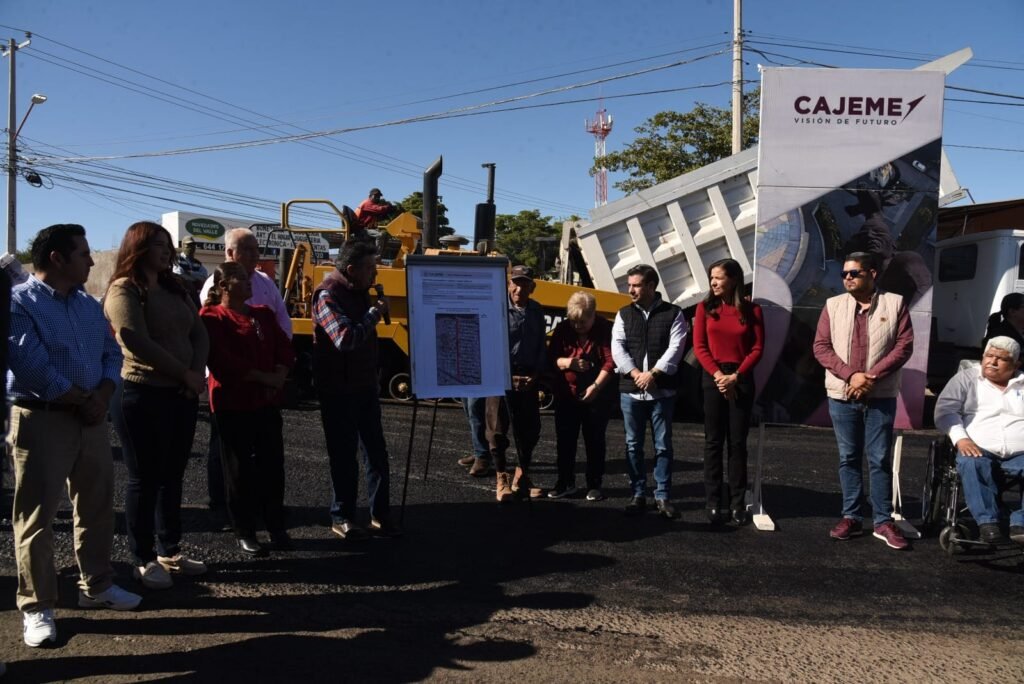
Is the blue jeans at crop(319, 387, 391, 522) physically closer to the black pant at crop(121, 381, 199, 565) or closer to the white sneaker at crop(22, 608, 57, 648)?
the black pant at crop(121, 381, 199, 565)

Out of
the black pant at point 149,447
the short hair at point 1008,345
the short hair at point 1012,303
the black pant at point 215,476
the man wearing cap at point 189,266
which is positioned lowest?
the black pant at point 215,476

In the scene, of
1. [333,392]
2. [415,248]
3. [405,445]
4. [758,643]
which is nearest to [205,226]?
[415,248]

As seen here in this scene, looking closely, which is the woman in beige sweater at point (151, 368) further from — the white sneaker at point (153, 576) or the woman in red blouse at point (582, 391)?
the woman in red blouse at point (582, 391)

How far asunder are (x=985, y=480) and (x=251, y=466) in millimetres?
4408

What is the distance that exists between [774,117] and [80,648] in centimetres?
533

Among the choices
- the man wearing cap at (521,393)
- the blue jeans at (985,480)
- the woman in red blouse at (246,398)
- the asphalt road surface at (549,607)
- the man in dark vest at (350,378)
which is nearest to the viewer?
the asphalt road surface at (549,607)

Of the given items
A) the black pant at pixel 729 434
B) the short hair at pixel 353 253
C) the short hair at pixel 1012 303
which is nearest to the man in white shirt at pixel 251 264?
the short hair at pixel 353 253

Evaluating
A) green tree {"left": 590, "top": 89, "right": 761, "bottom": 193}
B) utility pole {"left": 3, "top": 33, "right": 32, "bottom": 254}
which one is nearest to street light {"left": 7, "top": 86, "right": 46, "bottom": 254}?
utility pole {"left": 3, "top": 33, "right": 32, "bottom": 254}

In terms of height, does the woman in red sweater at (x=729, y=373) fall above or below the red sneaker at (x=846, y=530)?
above

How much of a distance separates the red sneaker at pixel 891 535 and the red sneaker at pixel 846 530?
111 millimetres

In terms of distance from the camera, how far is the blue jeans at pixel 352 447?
5102 mm

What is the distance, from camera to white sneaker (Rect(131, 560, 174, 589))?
4.17 meters

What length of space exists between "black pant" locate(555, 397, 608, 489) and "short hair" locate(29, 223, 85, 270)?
3.78m

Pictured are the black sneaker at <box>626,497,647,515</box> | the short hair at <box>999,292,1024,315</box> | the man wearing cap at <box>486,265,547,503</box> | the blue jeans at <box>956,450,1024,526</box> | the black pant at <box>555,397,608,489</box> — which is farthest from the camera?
the black pant at <box>555,397,608,489</box>
